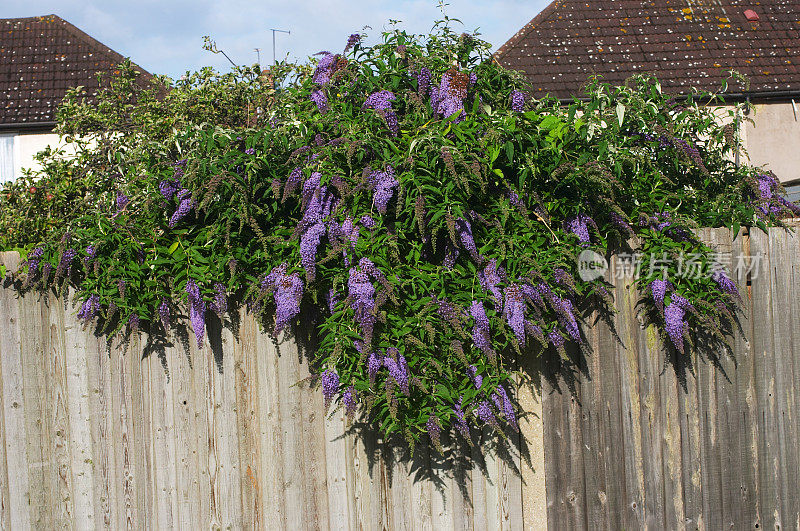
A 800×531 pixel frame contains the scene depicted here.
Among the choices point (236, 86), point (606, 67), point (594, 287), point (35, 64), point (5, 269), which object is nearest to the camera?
point (594, 287)

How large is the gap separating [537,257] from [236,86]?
327 centimetres

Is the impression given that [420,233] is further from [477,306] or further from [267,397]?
[267,397]

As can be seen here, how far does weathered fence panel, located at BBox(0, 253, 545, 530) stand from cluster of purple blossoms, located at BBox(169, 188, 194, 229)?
571mm

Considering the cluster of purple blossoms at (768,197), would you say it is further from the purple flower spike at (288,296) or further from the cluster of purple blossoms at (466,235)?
the purple flower spike at (288,296)

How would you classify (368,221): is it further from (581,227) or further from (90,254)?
(90,254)

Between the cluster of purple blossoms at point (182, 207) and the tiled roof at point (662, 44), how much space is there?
31.5 feet

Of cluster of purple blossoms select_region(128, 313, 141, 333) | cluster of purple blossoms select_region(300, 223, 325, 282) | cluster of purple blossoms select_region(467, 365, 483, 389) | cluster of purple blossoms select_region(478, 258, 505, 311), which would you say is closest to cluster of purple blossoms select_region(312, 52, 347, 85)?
cluster of purple blossoms select_region(300, 223, 325, 282)

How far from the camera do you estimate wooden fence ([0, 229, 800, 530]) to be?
129 inches

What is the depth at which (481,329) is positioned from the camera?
113 inches

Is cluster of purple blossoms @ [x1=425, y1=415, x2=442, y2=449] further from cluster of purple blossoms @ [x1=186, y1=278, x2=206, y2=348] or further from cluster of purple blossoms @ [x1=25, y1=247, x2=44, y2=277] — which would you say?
cluster of purple blossoms @ [x1=25, y1=247, x2=44, y2=277]

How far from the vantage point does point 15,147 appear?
12594 millimetres

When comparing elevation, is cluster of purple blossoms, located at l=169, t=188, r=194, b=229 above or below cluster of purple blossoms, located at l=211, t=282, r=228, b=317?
above

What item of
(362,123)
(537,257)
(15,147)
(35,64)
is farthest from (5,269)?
(35,64)

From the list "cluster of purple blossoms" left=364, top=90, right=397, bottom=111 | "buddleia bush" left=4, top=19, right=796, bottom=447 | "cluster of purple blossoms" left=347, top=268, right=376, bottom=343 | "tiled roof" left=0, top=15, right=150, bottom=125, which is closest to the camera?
"cluster of purple blossoms" left=347, top=268, right=376, bottom=343
